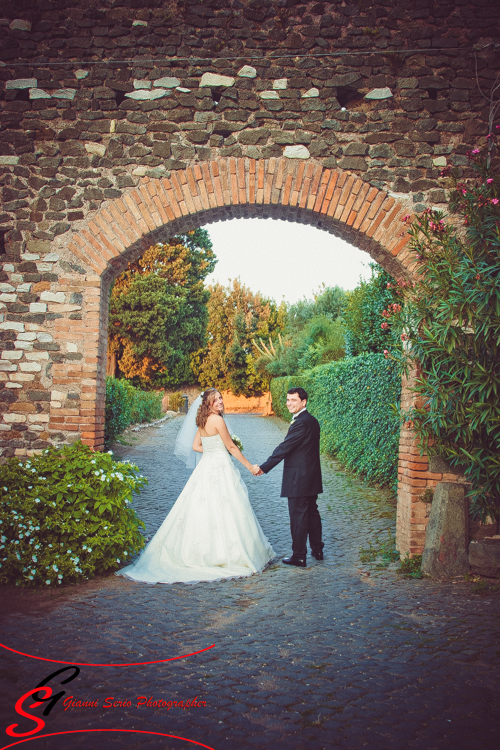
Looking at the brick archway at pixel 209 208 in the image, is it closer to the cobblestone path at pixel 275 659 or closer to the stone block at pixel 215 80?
the stone block at pixel 215 80

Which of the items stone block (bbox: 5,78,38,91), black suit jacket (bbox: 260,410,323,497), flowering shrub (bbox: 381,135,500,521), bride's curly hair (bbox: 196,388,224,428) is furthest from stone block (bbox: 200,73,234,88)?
black suit jacket (bbox: 260,410,323,497)

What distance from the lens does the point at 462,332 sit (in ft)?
15.1

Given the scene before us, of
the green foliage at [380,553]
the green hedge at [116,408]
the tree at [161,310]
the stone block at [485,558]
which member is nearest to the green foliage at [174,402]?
the tree at [161,310]

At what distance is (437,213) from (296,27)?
8.12 ft

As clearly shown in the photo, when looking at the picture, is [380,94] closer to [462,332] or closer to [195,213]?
[195,213]

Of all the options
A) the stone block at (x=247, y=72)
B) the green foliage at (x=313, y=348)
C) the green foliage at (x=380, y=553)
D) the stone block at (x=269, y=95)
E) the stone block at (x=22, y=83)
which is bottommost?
the green foliage at (x=380, y=553)

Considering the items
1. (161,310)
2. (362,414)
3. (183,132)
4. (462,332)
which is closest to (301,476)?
(462,332)

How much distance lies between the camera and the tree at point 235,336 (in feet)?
119

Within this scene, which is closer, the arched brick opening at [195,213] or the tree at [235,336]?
the arched brick opening at [195,213]

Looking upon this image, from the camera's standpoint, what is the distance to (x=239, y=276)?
40281 mm

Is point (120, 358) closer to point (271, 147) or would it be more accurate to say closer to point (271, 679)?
point (271, 147)

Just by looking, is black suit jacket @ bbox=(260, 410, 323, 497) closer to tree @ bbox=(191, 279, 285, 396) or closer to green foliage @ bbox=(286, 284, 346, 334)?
green foliage @ bbox=(286, 284, 346, 334)

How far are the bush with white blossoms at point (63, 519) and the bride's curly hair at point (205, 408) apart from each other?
0.96 meters

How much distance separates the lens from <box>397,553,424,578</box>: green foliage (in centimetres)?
487
